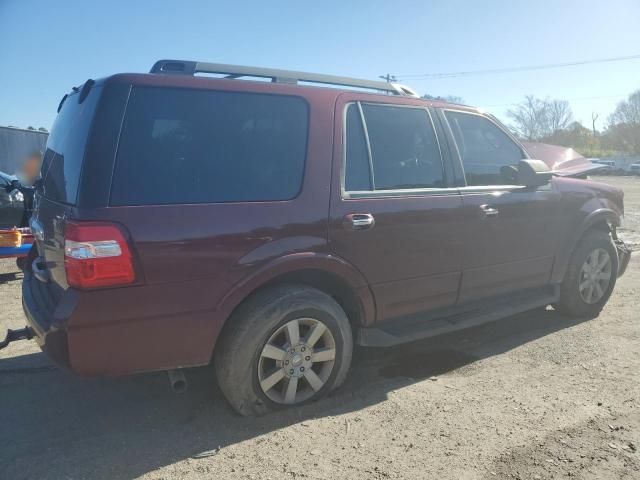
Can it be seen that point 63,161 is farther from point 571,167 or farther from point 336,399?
point 571,167

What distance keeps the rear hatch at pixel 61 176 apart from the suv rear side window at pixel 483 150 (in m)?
2.60

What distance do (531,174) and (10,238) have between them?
19.8ft

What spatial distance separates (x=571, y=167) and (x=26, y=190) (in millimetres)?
5452

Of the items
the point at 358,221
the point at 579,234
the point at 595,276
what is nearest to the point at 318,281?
the point at 358,221

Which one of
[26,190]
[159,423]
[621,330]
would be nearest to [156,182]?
[159,423]

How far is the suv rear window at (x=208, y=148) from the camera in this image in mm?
2602

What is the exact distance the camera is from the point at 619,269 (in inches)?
208

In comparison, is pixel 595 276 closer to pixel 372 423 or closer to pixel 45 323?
pixel 372 423

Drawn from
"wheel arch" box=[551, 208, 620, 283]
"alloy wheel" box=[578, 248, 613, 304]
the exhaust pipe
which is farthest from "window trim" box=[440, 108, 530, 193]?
the exhaust pipe

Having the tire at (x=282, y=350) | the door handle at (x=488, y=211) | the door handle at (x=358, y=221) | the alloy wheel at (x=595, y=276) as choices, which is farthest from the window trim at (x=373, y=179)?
the alloy wheel at (x=595, y=276)

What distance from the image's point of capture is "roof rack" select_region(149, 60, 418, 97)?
2971 millimetres

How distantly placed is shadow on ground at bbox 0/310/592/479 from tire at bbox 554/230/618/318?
99 centimetres

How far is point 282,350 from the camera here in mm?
3029

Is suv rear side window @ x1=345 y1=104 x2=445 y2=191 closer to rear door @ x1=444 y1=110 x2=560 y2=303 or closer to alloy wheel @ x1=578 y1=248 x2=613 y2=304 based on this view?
rear door @ x1=444 y1=110 x2=560 y2=303
